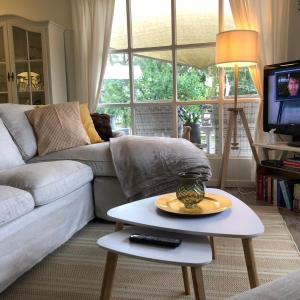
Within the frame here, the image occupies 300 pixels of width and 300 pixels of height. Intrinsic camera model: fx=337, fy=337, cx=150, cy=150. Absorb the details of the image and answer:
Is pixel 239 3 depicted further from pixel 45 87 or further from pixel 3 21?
pixel 3 21

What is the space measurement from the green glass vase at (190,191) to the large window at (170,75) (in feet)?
7.42

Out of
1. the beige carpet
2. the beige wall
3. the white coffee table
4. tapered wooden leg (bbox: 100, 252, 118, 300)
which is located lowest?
the beige carpet

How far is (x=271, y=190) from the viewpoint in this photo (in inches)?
114

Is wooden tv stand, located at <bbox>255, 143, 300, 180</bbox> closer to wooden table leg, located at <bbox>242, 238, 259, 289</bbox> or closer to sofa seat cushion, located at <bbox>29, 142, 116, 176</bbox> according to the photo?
sofa seat cushion, located at <bbox>29, 142, 116, 176</bbox>

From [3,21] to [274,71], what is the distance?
9.34 feet

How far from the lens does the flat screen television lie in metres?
2.74

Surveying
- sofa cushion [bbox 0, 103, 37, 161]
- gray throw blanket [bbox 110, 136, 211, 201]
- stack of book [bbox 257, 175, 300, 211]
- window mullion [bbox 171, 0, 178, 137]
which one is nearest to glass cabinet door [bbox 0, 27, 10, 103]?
sofa cushion [bbox 0, 103, 37, 161]

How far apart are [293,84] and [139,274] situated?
6.48 ft

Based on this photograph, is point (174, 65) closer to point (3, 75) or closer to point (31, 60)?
point (31, 60)

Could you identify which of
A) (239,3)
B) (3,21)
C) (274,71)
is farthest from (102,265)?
(3,21)

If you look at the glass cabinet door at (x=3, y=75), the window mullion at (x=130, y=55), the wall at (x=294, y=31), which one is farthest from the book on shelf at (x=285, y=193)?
the glass cabinet door at (x=3, y=75)

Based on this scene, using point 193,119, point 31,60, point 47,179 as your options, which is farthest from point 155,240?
point 31,60

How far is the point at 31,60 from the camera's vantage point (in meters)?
3.64

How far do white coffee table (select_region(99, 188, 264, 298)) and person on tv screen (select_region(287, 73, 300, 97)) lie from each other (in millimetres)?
1699
